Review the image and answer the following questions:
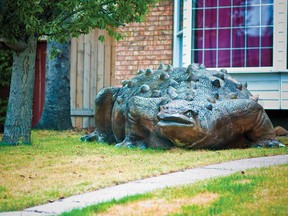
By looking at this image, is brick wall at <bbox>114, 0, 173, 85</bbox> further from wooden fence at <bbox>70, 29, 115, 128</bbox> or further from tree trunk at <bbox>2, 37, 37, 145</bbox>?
tree trunk at <bbox>2, 37, 37, 145</bbox>

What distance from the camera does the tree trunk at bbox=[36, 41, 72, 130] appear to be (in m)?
15.5

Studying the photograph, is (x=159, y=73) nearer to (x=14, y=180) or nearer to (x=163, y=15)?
(x=14, y=180)

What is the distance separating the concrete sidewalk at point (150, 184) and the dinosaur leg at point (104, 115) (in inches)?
156

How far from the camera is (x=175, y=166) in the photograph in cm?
704

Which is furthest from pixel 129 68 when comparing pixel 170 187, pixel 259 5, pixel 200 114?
pixel 170 187

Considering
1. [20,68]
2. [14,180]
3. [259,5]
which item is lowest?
[14,180]

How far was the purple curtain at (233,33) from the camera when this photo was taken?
42.7 feet

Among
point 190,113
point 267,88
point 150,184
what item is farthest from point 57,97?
point 150,184

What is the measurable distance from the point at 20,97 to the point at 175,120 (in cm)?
314

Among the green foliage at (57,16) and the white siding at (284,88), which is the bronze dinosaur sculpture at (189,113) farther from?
the white siding at (284,88)

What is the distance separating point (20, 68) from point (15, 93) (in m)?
0.43

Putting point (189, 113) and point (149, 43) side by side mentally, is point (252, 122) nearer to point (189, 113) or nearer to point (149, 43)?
point (189, 113)

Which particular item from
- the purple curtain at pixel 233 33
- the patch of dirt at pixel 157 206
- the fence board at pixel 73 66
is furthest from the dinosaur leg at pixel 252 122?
the fence board at pixel 73 66

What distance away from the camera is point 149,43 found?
51.8ft
